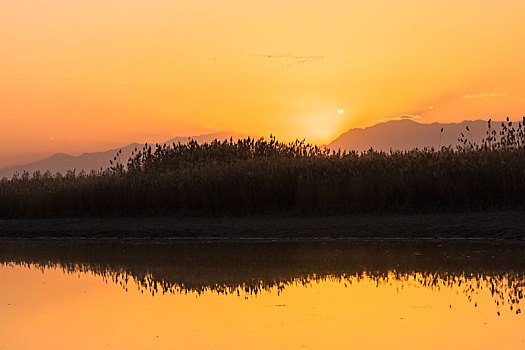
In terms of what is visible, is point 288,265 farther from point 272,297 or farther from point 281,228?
point 281,228

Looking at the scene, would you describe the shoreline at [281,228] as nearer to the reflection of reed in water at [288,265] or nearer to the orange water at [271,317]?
the reflection of reed in water at [288,265]

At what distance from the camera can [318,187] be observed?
22.0 meters

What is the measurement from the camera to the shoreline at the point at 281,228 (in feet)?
58.0

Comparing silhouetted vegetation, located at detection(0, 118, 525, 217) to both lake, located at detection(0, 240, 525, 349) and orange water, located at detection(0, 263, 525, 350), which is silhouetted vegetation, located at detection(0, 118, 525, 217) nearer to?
lake, located at detection(0, 240, 525, 349)

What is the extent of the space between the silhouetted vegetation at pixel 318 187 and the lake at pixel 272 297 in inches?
155

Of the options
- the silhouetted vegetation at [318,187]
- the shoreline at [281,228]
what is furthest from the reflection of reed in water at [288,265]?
the silhouetted vegetation at [318,187]

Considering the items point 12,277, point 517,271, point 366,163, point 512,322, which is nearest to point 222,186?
point 366,163

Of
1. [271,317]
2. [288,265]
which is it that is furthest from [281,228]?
[271,317]

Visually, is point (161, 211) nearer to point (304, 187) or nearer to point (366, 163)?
point (304, 187)

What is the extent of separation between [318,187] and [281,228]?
2.93 m

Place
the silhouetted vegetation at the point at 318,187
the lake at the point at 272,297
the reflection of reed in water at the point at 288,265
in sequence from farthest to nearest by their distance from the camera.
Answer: the silhouetted vegetation at the point at 318,187, the reflection of reed in water at the point at 288,265, the lake at the point at 272,297

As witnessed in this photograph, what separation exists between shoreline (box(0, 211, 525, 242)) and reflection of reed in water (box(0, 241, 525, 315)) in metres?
1.02

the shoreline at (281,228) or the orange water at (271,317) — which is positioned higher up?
the shoreline at (281,228)

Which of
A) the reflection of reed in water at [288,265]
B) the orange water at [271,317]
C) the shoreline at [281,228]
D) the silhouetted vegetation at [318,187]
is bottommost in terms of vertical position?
the orange water at [271,317]
